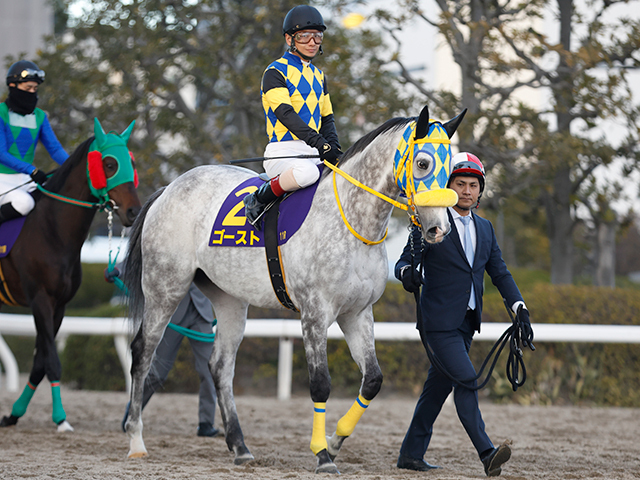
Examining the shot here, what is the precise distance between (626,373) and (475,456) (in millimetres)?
3405

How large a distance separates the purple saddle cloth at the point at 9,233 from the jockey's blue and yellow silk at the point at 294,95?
257 centimetres

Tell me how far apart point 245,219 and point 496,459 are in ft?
6.33

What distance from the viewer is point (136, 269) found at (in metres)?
4.93

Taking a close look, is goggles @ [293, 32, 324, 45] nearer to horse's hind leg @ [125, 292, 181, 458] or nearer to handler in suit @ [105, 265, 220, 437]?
horse's hind leg @ [125, 292, 181, 458]

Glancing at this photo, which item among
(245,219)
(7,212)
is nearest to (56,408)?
(7,212)

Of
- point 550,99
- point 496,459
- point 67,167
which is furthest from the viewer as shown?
point 550,99

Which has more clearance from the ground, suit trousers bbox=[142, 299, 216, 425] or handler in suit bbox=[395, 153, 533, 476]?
handler in suit bbox=[395, 153, 533, 476]

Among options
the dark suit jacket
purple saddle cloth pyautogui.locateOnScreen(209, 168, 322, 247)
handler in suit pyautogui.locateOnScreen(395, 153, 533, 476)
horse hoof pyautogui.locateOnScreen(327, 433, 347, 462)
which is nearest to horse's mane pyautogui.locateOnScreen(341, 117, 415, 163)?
purple saddle cloth pyautogui.locateOnScreen(209, 168, 322, 247)

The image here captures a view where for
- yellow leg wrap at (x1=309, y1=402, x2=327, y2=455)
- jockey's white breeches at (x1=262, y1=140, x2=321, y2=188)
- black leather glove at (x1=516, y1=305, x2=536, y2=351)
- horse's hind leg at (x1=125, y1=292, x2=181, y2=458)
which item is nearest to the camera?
black leather glove at (x1=516, y1=305, x2=536, y2=351)

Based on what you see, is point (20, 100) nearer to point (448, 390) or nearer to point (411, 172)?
point (411, 172)

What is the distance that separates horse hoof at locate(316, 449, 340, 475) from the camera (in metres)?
3.66

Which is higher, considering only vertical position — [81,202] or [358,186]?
[358,186]

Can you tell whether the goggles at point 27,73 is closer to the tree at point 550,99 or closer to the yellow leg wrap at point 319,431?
the yellow leg wrap at point 319,431

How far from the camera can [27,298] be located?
5.42m
